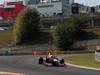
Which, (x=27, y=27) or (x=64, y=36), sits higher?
(x=27, y=27)

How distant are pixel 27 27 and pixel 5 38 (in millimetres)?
8058

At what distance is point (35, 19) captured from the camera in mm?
95312

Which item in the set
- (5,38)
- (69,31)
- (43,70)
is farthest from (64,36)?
(43,70)

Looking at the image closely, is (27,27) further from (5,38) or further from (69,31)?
(69,31)

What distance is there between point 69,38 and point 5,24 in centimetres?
4985

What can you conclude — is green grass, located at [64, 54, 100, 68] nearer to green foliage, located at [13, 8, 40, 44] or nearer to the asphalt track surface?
the asphalt track surface

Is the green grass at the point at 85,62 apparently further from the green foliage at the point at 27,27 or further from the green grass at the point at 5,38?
the green foliage at the point at 27,27

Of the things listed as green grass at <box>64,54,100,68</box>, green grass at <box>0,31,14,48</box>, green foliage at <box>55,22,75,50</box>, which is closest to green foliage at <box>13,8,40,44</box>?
green grass at <box>0,31,14,48</box>

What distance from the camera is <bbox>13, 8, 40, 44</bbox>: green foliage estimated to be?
93000 mm

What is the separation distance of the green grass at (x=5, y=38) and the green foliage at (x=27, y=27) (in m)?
2.65

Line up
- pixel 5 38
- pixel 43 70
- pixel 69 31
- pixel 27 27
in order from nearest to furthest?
pixel 43 70, pixel 69 31, pixel 27 27, pixel 5 38

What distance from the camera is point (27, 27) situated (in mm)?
93312

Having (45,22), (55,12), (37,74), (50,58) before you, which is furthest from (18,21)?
(55,12)

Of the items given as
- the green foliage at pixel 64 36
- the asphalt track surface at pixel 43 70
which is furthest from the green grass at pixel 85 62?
the green foliage at pixel 64 36
